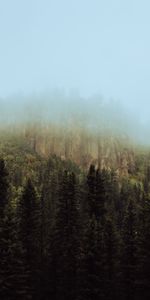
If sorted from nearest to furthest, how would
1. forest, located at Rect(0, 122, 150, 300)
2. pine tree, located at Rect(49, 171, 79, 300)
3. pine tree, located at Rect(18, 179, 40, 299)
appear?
1. forest, located at Rect(0, 122, 150, 300)
2. pine tree, located at Rect(49, 171, 79, 300)
3. pine tree, located at Rect(18, 179, 40, 299)

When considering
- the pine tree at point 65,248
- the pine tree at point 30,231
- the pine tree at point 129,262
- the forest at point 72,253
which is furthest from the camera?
the pine tree at point 30,231

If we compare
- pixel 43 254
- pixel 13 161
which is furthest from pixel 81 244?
pixel 13 161

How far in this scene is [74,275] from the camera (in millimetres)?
62625

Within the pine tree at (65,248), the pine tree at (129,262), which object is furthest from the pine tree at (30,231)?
the pine tree at (129,262)

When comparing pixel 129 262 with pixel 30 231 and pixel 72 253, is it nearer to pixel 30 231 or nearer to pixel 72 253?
pixel 72 253

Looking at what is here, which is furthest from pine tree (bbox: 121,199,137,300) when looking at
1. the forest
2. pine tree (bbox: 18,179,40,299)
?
pine tree (bbox: 18,179,40,299)

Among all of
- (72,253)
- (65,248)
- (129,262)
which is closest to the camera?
(129,262)

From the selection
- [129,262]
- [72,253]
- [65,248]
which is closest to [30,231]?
[65,248]

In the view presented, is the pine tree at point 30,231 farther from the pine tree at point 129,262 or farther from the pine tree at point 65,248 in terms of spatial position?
the pine tree at point 129,262

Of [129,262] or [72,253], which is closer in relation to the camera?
[129,262]

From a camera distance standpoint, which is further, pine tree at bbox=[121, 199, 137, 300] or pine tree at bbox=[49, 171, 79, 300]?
pine tree at bbox=[49, 171, 79, 300]

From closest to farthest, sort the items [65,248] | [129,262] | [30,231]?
[129,262] → [65,248] → [30,231]

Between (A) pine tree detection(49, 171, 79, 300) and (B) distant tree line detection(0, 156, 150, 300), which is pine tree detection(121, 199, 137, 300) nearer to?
(B) distant tree line detection(0, 156, 150, 300)

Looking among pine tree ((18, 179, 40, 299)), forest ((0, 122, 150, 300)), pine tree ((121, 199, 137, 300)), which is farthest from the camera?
pine tree ((18, 179, 40, 299))
